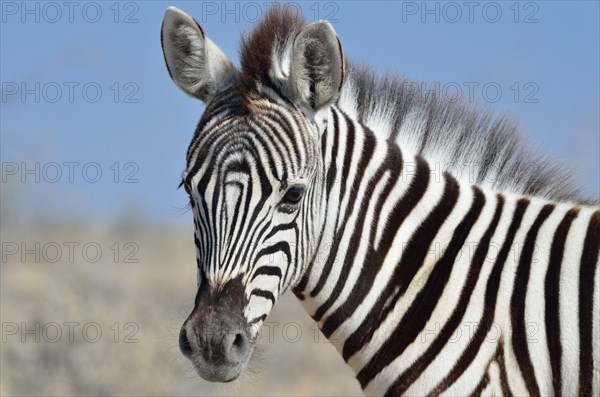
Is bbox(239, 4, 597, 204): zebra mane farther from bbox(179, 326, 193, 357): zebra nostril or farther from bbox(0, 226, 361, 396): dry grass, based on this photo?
bbox(0, 226, 361, 396): dry grass

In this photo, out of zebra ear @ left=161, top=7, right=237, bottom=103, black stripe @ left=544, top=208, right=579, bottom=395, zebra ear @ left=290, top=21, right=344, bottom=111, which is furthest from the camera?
zebra ear @ left=161, top=7, right=237, bottom=103

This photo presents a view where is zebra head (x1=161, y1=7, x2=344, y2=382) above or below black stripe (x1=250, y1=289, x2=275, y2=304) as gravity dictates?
above

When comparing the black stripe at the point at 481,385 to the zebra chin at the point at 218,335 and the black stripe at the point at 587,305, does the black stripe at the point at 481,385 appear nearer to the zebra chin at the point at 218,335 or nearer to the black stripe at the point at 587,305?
the black stripe at the point at 587,305

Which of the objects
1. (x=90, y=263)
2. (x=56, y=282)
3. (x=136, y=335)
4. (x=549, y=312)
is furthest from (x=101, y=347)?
(x=549, y=312)

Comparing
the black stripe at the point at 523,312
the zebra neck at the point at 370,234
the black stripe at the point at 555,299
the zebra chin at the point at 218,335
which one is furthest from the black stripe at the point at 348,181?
the black stripe at the point at 555,299

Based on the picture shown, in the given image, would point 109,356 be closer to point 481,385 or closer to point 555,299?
point 481,385

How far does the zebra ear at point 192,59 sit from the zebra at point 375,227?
0.03 feet

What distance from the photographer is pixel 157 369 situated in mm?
12961

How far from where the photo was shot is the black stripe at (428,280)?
5039 millimetres

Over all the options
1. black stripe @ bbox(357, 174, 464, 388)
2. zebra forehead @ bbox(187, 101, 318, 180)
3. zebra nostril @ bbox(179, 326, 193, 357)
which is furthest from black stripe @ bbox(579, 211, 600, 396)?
zebra nostril @ bbox(179, 326, 193, 357)

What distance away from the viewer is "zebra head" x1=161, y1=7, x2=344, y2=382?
468 centimetres

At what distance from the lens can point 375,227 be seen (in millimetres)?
5230

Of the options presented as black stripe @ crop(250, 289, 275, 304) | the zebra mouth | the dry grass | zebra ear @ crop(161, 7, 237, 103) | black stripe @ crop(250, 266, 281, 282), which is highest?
zebra ear @ crop(161, 7, 237, 103)

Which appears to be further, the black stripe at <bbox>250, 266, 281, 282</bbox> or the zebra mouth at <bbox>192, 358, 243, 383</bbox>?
the black stripe at <bbox>250, 266, 281, 282</bbox>
